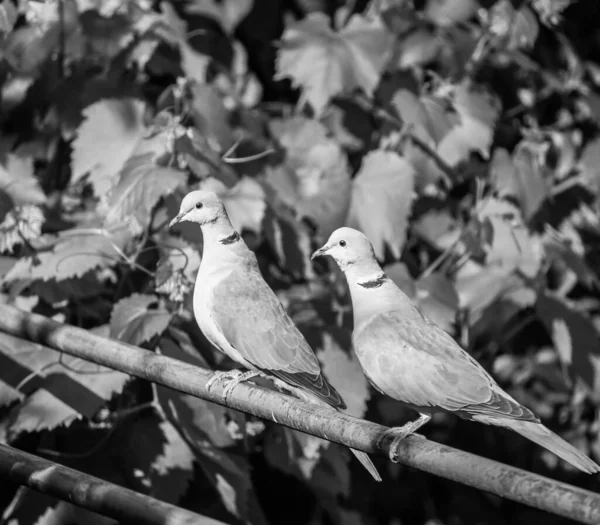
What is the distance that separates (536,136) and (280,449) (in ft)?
5.71

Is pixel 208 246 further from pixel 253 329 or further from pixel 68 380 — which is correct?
pixel 68 380

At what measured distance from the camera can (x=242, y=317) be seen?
246cm

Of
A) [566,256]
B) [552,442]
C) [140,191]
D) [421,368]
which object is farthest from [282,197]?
[552,442]

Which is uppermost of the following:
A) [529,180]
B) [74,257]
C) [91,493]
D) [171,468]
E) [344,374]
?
[91,493]

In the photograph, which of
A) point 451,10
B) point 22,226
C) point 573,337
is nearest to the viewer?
point 22,226

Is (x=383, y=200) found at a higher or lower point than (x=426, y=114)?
lower

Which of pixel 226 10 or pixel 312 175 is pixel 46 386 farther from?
pixel 226 10

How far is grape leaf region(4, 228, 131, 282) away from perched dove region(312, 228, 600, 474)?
2.81ft

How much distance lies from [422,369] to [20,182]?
168cm

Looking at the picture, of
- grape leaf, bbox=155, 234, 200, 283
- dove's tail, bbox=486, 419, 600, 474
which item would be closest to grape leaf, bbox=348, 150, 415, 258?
grape leaf, bbox=155, 234, 200, 283

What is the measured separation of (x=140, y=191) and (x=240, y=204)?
41 cm

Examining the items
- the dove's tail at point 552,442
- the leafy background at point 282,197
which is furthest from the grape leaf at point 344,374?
the dove's tail at point 552,442

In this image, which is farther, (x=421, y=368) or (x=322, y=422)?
(x=421, y=368)

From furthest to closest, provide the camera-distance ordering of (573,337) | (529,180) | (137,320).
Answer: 1. (573,337)
2. (529,180)
3. (137,320)
